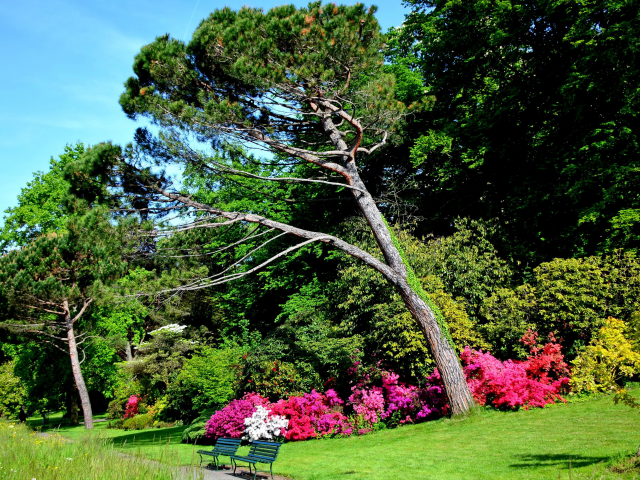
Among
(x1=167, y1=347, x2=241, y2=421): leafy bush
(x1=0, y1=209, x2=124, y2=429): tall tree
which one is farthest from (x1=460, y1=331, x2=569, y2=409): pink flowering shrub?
(x1=0, y1=209, x2=124, y2=429): tall tree

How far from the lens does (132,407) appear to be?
23.5 m

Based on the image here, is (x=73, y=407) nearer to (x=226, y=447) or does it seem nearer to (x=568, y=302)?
(x=226, y=447)

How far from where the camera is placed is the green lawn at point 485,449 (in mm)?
6430

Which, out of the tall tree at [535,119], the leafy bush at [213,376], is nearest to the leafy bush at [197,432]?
the leafy bush at [213,376]

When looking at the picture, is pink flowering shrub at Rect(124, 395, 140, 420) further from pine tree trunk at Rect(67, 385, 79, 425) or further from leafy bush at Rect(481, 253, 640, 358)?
leafy bush at Rect(481, 253, 640, 358)

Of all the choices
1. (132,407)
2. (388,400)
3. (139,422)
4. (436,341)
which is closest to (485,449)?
(436,341)

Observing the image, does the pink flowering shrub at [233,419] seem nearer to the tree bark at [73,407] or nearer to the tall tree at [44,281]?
the tall tree at [44,281]

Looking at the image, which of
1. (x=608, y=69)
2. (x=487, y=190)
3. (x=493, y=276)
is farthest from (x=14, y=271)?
(x=608, y=69)

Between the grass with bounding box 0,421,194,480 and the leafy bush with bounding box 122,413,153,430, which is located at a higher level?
the grass with bounding box 0,421,194,480

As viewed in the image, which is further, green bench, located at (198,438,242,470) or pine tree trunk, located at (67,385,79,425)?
pine tree trunk, located at (67,385,79,425)

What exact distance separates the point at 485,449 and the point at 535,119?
12.3 meters

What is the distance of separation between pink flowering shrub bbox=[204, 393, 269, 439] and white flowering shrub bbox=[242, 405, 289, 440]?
238mm

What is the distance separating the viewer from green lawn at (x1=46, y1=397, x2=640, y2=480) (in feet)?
21.1

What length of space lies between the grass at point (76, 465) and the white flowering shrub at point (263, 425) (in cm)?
576
